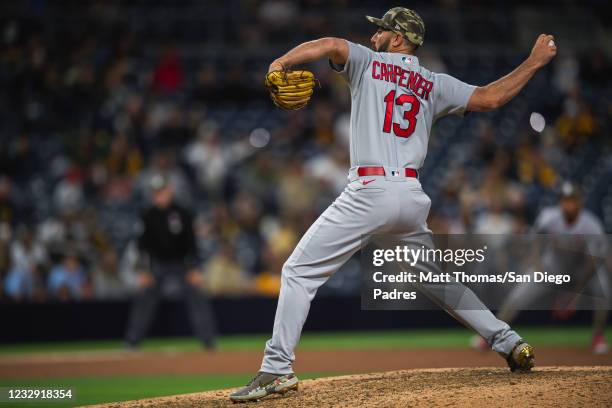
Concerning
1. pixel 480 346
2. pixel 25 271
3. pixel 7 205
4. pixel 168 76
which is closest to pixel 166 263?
pixel 25 271

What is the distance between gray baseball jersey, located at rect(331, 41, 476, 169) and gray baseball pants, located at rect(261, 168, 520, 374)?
0.12 metres

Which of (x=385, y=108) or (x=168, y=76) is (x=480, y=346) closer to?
(x=385, y=108)

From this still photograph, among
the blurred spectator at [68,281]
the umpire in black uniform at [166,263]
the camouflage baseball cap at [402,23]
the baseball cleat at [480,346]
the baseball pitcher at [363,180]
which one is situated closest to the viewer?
the baseball pitcher at [363,180]

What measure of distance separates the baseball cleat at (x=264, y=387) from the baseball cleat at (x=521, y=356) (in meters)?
1.37

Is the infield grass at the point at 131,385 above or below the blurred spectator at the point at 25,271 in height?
below

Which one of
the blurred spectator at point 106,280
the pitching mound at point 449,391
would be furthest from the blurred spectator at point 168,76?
the pitching mound at point 449,391

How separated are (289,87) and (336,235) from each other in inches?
34.2

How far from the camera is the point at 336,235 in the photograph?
5.21 metres

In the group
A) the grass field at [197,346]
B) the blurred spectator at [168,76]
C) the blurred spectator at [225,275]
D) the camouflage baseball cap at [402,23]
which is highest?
the blurred spectator at [168,76]

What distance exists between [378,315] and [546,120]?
15.4 ft

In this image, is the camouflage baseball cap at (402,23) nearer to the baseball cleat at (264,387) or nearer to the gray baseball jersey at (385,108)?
the gray baseball jersey at (385,108)

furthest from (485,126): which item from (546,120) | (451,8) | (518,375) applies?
(518,375)

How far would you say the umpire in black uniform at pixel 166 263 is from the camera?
11164 millimetres

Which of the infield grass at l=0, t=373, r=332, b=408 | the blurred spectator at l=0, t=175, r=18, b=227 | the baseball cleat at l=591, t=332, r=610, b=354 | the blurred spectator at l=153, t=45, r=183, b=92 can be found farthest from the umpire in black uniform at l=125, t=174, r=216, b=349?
the blurred spectator at l=153, t=45, r=183, b=92
